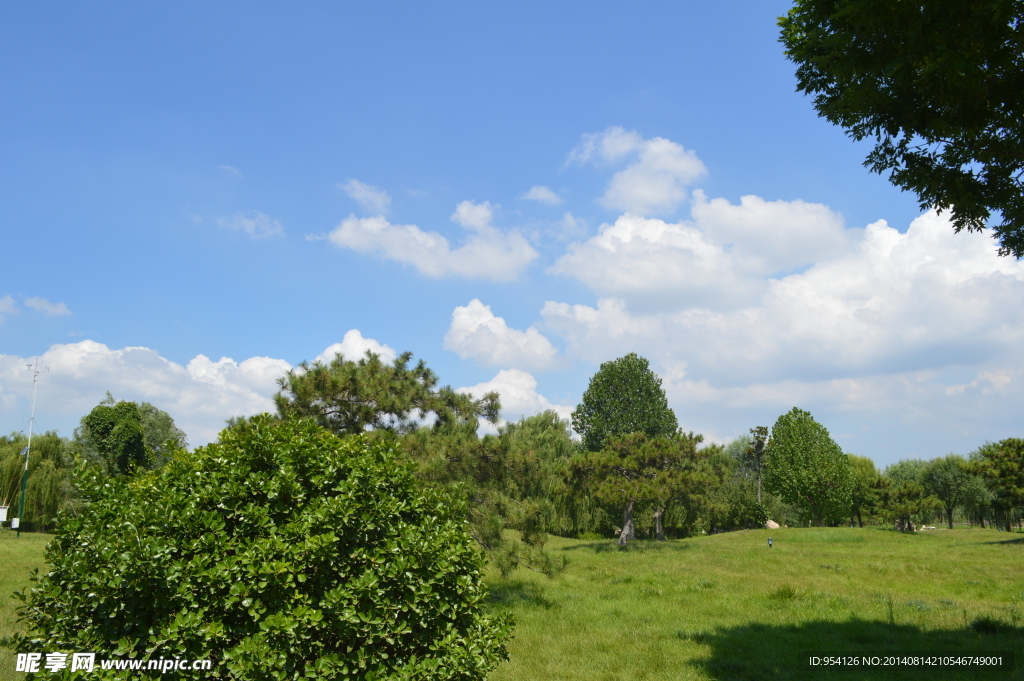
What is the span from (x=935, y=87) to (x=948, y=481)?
69.7m

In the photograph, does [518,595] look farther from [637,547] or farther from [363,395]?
[637,547]

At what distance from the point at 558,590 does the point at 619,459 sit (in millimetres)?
16699

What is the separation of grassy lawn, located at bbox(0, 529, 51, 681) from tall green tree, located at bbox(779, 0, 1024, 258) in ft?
37.2

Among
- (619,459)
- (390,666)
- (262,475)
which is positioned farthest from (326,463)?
(619,459)

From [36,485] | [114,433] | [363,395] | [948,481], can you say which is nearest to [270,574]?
[363,395]

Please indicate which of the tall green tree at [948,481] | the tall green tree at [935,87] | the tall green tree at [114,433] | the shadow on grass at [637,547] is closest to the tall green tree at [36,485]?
the tall green tree at [114,433]

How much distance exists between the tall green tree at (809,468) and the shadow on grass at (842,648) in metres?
32.0

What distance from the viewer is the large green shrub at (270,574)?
16.6 ft

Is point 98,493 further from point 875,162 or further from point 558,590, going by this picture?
point 558,590

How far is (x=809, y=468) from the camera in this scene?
41562mm

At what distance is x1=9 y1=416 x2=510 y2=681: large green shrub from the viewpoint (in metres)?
5.05

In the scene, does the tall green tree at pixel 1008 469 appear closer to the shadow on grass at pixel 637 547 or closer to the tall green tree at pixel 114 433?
the shadow on grass at pixel 637 547

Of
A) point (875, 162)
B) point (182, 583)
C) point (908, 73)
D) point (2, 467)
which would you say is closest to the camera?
point (182, 583)

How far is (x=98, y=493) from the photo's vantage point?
5.77 metres
